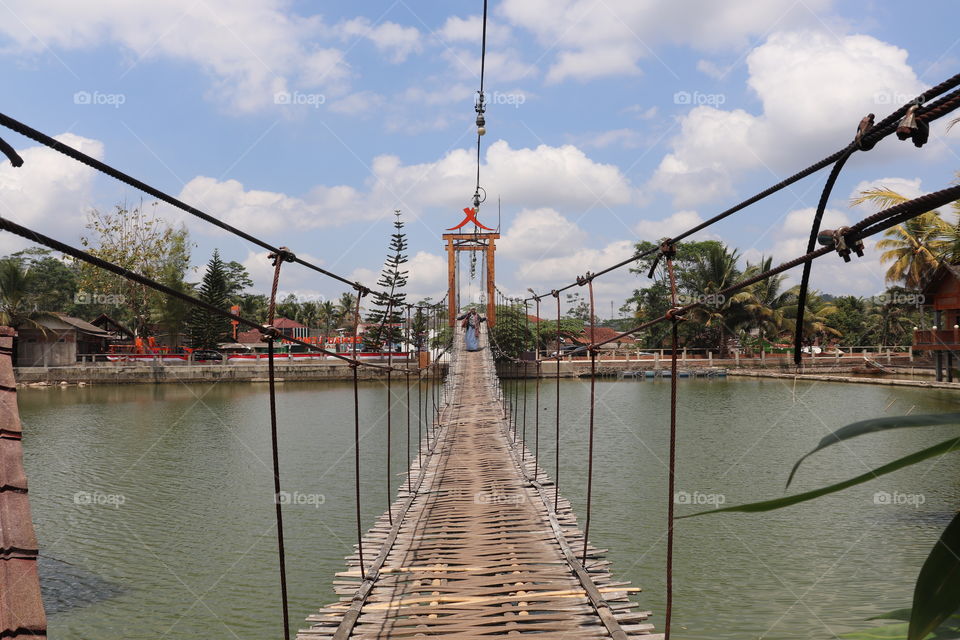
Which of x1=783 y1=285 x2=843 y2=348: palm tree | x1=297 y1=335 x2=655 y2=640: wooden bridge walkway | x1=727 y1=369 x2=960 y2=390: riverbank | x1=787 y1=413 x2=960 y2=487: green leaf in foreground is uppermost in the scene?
x1=783 y1=285 x2=843 y2=348: palm tree

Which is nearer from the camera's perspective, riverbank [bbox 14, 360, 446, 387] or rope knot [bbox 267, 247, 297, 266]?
rope knot [bbox 267, 247, 297, 266]

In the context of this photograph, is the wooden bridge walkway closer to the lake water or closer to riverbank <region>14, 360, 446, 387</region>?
the lake water

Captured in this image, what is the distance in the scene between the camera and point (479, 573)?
392cm

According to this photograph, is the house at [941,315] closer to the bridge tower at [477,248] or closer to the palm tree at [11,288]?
the bridge tower at [477,248]

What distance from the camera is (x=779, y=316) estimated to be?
24422 millimetres

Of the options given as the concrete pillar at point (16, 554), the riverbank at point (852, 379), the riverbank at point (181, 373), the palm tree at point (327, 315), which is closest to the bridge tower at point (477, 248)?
the riverbank at point (181, 373)

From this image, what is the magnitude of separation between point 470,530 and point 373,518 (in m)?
2.52

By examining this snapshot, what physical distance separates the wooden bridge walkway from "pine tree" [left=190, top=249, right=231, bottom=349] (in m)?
22.0

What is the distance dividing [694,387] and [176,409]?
49.2 feet

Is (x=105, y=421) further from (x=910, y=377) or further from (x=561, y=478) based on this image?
(x=910, y=377)

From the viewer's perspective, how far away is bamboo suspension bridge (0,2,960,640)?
38.7 inches

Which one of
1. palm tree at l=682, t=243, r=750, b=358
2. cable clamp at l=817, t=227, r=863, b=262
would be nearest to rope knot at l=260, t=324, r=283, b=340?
cable clamp at l=817, t=227, r=863, b=262

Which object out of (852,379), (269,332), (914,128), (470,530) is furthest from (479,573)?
(852,379)

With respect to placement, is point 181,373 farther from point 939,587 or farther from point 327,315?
point 939,587
